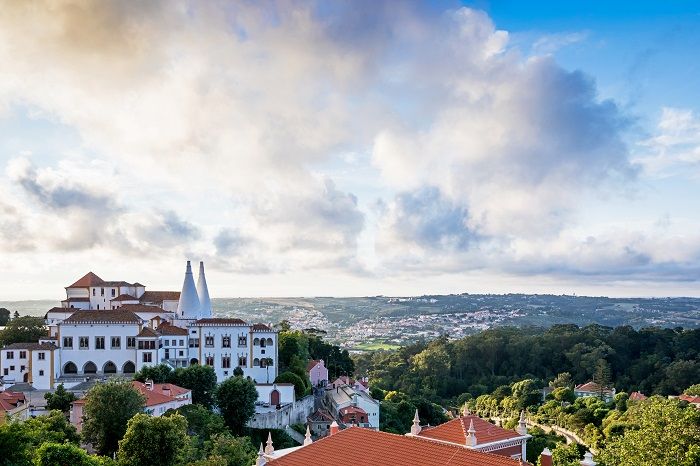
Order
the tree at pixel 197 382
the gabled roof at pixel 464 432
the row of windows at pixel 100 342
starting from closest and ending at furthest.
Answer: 1. the gabled roof at pixel 464 432
2. the tree at pixel 197 382
3. the row of windows at pixel 100 342

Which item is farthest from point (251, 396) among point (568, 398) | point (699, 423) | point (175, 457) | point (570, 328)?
point (570, 328)

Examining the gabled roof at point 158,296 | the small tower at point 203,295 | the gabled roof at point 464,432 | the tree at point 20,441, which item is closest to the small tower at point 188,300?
the small tower at point 203,295

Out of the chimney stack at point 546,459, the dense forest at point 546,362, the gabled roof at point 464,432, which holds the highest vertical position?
the chimney stack at point 546,459

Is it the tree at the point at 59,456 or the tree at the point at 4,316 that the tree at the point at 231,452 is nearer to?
the tree at the point at 59,456

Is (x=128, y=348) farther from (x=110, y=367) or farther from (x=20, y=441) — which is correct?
(x=20, y=441)

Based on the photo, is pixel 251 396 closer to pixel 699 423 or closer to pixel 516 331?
pixel 699 423

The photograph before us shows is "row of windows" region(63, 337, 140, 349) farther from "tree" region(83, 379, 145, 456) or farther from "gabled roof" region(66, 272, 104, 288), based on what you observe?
"tree" region(83, 379, 145, 456)

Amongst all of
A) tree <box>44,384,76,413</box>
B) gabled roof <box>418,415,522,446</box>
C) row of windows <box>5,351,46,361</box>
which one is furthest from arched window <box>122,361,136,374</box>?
gabled roof <box>418,415,522,446</box>
